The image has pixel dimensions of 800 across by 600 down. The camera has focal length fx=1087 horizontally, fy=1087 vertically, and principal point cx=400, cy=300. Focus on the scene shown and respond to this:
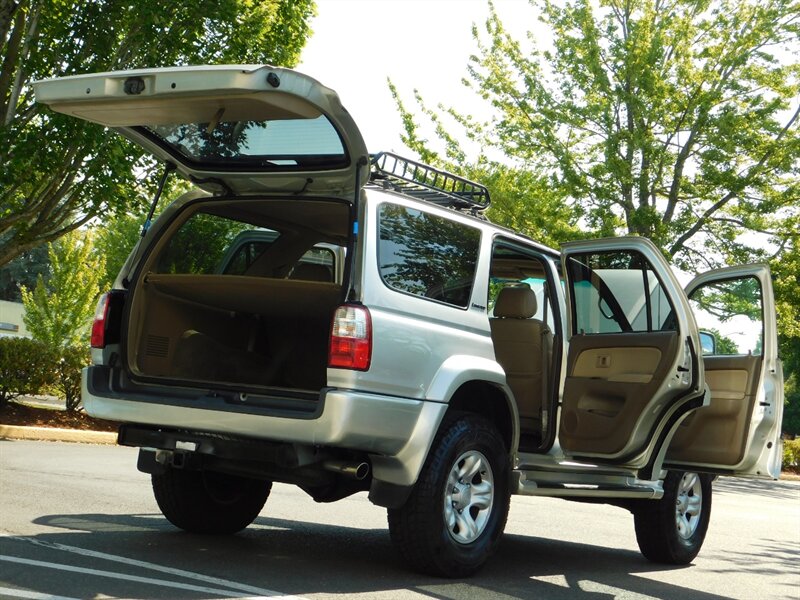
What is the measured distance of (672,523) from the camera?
7.81 metres

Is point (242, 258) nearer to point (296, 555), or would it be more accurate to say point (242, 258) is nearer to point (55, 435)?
point (296, 555)

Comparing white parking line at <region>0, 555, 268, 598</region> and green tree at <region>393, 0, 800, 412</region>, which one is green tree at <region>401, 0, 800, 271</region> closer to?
green tree at <region>393, 0, 800, 412</region>

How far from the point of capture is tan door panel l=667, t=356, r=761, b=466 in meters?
7.31

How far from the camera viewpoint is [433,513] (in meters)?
5.76

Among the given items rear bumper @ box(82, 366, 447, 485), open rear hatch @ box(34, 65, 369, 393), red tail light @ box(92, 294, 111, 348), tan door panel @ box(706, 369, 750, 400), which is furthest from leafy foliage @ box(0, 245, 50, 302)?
rear bumper @ box(82, 366, 447, 485)

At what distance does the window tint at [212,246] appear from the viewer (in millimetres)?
6583

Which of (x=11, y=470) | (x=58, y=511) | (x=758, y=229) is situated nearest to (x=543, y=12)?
(x=758, y=229)

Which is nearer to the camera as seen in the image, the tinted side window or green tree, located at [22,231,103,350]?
the tinted side window

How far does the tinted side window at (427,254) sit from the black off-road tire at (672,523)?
2.57m

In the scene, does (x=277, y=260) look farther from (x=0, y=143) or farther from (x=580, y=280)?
(x=0, y=143)

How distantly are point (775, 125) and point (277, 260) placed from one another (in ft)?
55.4

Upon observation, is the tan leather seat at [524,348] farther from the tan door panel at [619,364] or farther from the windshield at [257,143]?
the windshield at [257,143]

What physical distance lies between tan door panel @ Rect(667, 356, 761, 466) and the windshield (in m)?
3.29

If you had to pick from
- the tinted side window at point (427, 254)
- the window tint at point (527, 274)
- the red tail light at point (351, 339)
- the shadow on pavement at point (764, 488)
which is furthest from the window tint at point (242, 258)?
the shadow on pavement at point (764, 488)
